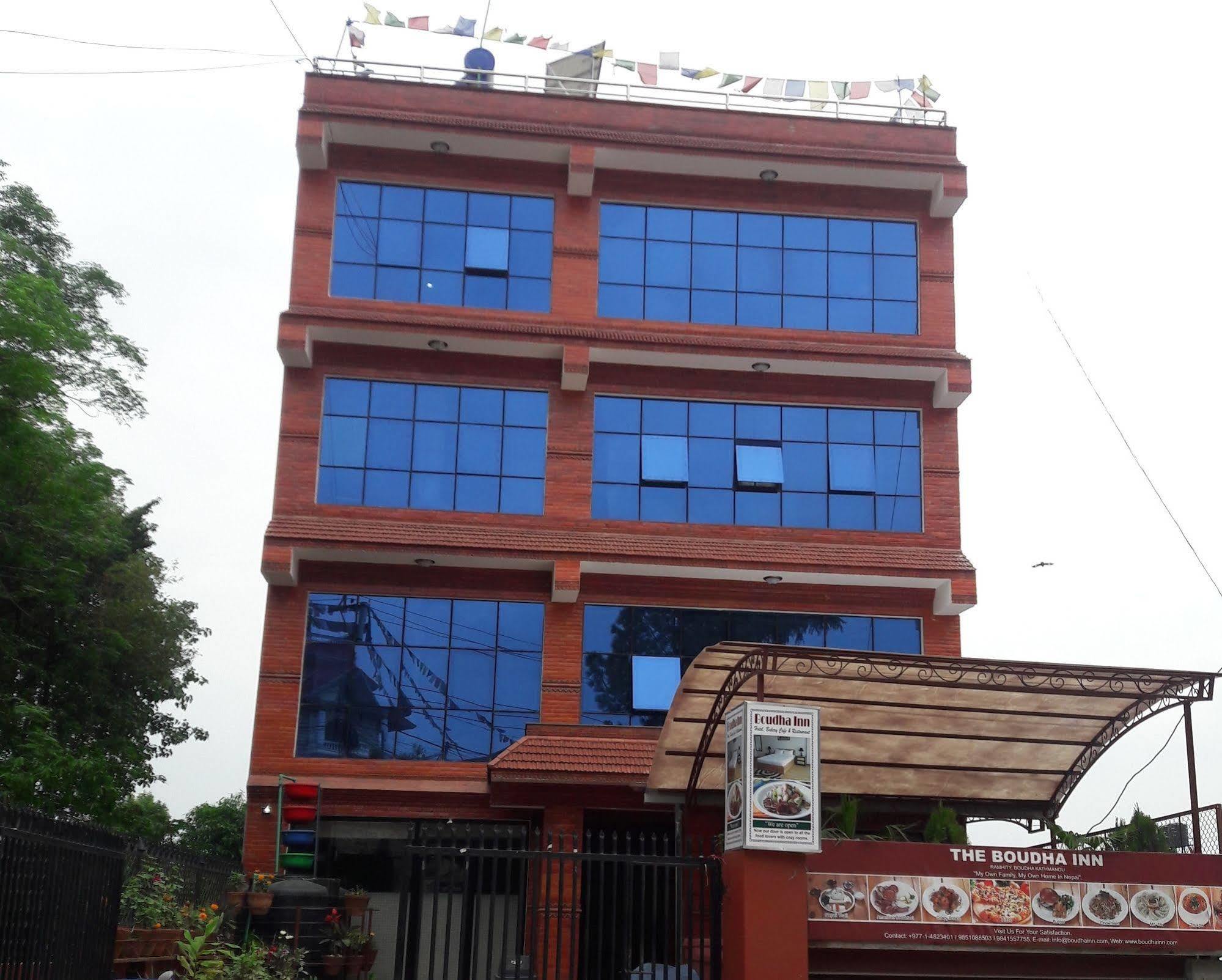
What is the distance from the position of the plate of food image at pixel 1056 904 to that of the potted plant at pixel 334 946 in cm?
895

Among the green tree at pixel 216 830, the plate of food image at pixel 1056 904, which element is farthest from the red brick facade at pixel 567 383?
the green tree at pixel 216 830

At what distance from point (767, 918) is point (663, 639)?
1020 centimetres

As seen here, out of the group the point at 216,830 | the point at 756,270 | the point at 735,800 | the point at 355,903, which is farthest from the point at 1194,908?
the point at 216,830

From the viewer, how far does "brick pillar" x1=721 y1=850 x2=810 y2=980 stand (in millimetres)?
12578

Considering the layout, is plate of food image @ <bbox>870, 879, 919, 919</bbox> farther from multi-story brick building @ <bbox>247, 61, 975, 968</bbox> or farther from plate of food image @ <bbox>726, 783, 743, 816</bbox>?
multi-story brick building @ <bbox>247, 61, 975, 968</bbox>

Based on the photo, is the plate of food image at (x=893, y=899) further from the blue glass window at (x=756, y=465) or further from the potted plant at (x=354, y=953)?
the blue glass window at (x=756, y=465)

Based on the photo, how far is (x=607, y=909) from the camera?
66.2ft

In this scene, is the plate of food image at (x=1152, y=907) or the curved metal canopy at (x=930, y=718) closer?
the plate of food image at (x=1152, y=907)

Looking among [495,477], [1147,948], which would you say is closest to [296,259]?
[495,477]

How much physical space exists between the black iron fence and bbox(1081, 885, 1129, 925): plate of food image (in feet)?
30.7

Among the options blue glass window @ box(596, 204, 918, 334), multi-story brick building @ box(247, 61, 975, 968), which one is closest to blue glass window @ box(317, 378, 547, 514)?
multi-story brick building @ box(247, 61, 975, 968)

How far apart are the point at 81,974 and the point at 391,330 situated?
551 inches

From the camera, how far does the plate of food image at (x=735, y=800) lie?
513 inches

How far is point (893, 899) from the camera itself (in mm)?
13203
